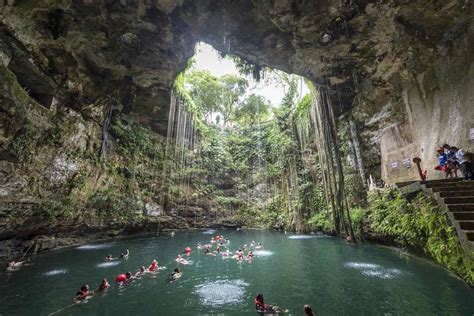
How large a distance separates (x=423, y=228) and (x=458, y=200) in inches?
47.0

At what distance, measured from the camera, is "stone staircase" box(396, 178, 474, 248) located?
493 centimetres

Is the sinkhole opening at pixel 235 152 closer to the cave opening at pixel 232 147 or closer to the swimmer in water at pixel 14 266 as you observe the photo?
the cave opening at pixel 232 147

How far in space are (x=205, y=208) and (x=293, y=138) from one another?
8.85m

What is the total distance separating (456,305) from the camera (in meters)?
4.73

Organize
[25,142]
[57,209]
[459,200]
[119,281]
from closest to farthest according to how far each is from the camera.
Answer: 1. [459,200]
2. [119,281]
3. [25,142]
4. [57,209]

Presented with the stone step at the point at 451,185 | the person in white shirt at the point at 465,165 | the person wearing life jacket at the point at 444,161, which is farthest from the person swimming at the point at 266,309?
the person wearing life jacket at the point at 444,161

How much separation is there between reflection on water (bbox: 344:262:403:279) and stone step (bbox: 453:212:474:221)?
231cm

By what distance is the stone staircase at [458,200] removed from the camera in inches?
194

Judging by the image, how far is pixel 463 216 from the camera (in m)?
5.22

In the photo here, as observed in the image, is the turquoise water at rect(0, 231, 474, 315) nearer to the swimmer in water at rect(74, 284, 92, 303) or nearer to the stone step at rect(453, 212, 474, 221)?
the swimmer in water at rect(74, 284, 92, 303)

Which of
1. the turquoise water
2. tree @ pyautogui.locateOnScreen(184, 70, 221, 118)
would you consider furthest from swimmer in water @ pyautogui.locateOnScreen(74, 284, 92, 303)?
tree @ pyautogui.locateOnScreen(184, 70, 221, 118)

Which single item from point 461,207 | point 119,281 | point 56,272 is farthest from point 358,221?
point 56,272

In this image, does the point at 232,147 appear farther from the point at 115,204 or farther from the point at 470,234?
the point at 470,234

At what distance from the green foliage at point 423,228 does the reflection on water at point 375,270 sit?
99 centimetres
